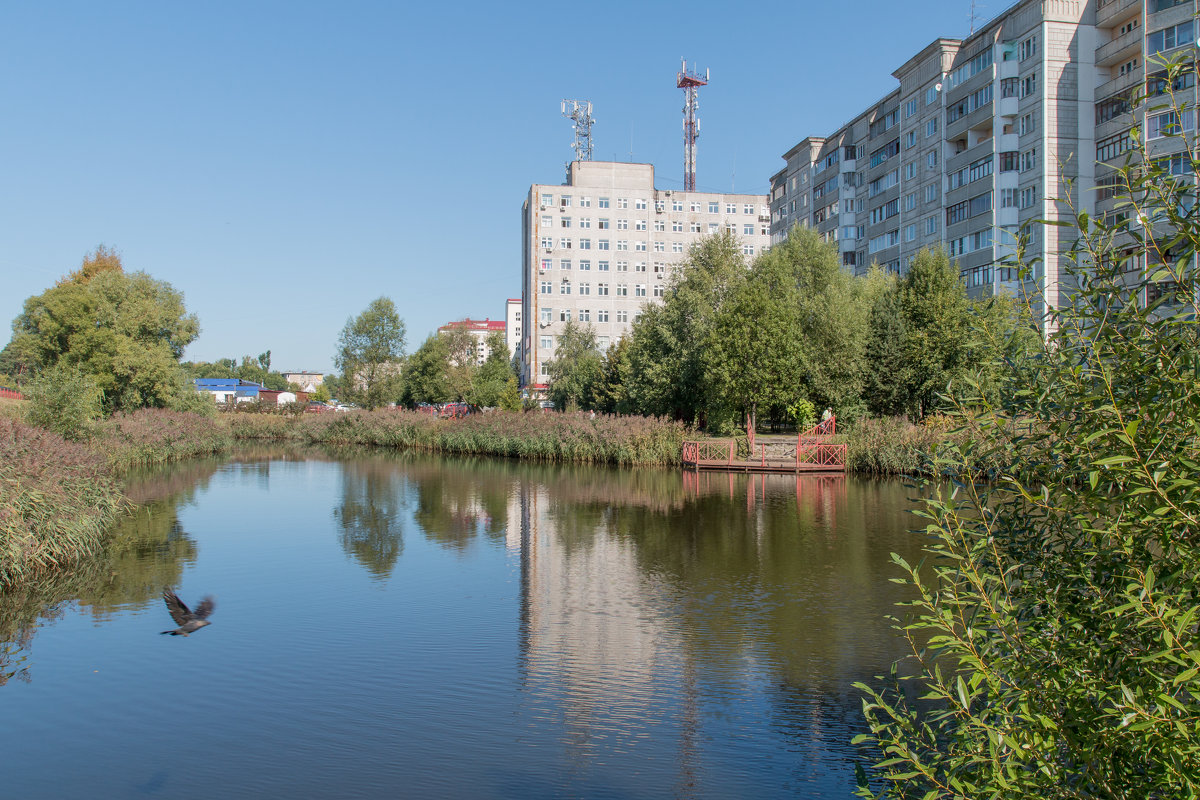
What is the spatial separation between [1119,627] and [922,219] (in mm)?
60026

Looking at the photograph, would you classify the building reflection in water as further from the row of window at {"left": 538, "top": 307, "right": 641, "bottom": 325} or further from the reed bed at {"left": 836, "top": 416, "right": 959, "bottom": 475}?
the row of window at {"left": 538, "top": 307, "right": 641, "bottom": 325}

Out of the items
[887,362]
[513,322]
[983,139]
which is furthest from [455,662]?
[513,322]

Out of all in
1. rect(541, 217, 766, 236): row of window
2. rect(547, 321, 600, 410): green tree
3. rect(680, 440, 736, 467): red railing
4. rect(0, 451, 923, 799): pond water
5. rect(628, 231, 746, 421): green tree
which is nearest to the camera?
rect(0, 451, 923, 799): pond water

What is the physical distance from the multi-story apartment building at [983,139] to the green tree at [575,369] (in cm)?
2412

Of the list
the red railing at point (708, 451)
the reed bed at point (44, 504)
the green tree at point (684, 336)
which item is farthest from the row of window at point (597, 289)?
the reed bed at point (44, 504)

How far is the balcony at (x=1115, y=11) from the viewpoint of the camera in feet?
141

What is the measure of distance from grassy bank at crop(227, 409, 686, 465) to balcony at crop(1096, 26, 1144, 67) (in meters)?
30.5

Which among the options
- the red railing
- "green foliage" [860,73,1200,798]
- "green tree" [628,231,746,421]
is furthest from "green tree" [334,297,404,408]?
"green foliage" [860,73,1200,798]

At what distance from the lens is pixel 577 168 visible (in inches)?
3428

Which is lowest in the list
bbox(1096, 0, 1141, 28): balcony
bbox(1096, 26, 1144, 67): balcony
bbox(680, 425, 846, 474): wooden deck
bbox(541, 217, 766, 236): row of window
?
bbox(680, 425, 846, 474): wooden deck

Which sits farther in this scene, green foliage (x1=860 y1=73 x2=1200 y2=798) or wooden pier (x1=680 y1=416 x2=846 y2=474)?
wooden pier (x1=680 y1=416 x2=846 y2=474)

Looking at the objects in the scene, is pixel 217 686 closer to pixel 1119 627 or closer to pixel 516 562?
pixel 516 562

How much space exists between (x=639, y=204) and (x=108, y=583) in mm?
78412

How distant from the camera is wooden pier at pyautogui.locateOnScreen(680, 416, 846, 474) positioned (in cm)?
3625
